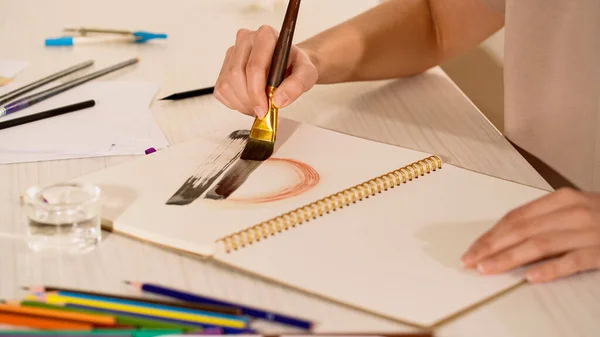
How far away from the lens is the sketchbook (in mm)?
603

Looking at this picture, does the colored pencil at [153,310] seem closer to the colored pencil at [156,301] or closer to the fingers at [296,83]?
the colored pencil at [156,301]

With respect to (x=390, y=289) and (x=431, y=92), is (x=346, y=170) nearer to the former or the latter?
(x=390, y=289)

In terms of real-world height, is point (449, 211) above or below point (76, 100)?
below

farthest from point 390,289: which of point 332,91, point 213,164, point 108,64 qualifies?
point 108,64

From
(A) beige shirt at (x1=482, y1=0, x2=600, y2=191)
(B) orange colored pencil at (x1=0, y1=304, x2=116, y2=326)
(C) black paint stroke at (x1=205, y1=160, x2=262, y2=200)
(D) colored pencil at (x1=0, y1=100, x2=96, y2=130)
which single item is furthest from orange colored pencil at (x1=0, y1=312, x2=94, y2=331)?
(A) beige shirt at (x1=482, y1=0, x2=600, y2=191)

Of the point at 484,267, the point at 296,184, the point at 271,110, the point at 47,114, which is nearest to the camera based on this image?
the point at 484,267

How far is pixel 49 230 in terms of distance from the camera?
2.16 feet

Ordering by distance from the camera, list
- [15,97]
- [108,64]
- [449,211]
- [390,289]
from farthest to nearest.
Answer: [108,64], [15,97], [449,211], [390,289]

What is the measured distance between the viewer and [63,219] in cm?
65

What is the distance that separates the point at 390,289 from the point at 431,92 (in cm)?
57

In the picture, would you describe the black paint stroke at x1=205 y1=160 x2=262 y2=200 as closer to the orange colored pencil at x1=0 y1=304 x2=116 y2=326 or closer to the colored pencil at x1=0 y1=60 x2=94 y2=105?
the orange colored pencil at x1=0 y1=304 x2=116 y2=326

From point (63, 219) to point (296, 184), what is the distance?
0.72 ft

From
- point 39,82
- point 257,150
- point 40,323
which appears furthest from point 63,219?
point 39,82

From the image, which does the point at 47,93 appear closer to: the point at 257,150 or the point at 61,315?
the point at 257,150
